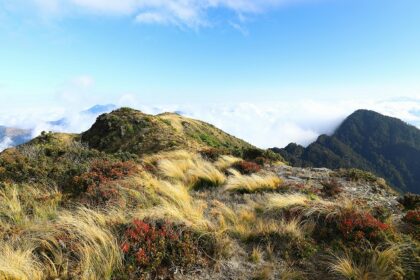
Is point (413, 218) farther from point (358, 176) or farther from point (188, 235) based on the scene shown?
Result: point (358, 176)

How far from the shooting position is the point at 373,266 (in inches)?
221

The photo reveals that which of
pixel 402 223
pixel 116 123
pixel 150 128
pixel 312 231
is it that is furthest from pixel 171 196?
pixel 116 123

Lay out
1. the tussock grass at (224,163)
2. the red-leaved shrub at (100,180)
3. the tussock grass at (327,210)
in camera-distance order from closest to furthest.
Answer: the tussock grass at (327,210)
the red-leaved shrub at (100,180)
the tussock grass at (224,163)

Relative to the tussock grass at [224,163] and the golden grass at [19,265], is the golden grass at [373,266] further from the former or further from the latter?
the tussock grass at [224,163]

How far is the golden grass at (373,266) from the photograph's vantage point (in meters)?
5.40

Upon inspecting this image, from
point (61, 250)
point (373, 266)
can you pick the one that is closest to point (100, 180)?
point (61, 250)

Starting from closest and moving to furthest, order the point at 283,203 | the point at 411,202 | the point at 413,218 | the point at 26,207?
the point at 413,218
the point at 26,207
the point at 283,203
the point at 411,202

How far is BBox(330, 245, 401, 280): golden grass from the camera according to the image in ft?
17.7

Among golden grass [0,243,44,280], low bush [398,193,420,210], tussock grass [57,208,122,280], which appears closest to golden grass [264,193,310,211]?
low bush [398,193,420,210]

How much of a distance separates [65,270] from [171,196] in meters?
4.31

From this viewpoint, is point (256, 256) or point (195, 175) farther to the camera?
point (195, 175)

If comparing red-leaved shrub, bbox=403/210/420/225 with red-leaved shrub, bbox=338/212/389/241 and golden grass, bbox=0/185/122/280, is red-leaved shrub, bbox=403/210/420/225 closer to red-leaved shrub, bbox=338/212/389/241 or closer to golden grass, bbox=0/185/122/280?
red-leaved shrub, bbox=338/212/389/241

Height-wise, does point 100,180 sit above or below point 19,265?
above

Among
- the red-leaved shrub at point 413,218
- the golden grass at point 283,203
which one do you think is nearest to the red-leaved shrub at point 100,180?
the golden grass at point 283,203
